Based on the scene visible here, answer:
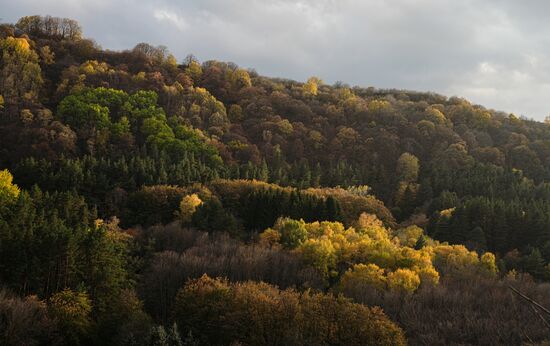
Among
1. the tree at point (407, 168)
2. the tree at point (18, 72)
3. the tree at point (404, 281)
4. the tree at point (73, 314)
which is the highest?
the tree at point (18, 72)

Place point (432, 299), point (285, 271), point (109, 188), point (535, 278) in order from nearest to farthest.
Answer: point (432, 299)
point (285, 271)
point (535, 278)
point (109, 188)

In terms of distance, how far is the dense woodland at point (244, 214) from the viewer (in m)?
50.5

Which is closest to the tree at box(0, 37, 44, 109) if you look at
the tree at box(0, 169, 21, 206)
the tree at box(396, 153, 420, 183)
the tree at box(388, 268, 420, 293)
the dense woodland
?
the dense woodland

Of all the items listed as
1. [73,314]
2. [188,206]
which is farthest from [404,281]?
[73,314]

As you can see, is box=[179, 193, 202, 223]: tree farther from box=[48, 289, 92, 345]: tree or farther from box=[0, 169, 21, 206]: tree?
box=[48, 289, 92, 345]: tree

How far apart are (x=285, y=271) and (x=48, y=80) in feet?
420

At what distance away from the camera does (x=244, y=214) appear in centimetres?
10050

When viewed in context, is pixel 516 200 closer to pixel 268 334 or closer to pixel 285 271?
pixel 285 271

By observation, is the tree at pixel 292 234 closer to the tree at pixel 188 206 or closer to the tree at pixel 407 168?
the tree at pixel 188 206

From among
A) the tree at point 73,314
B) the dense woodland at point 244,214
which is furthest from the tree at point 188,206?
the tree at point 73,314

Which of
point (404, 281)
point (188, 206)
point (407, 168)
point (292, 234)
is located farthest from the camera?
point (407, 168)

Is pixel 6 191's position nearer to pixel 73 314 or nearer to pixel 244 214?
pixel 244 214

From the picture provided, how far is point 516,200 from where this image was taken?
121875 mm

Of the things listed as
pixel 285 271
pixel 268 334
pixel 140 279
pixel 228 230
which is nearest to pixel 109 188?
pixel 228 230
